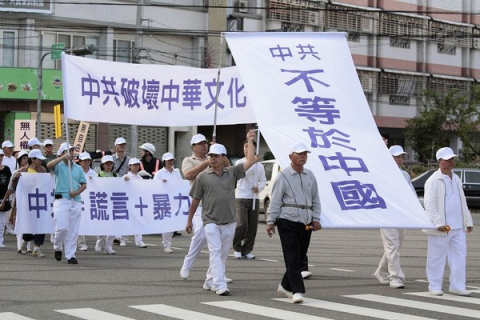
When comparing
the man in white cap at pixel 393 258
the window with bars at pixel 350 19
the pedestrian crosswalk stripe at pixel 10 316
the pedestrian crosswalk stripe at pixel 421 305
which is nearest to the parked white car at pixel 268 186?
the man in white cap at pixel 393 258

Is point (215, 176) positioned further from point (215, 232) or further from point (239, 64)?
point (239, 64)

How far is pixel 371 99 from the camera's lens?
60312mm

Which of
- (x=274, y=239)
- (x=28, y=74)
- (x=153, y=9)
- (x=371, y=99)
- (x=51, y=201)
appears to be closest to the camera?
(x=51, y=201)

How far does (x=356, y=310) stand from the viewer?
11.2 m

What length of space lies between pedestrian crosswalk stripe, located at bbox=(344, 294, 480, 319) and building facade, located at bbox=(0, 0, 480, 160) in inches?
1003

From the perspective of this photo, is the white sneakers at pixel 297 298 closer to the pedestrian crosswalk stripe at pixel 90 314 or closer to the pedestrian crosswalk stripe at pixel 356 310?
the pedestrian crosswalk stripe at pixel 356 310

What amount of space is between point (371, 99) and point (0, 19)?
2477 centimetres

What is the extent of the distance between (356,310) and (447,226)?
2.21 metres

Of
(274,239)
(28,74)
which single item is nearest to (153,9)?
(28,74)

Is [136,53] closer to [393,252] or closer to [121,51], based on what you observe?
[121,51]

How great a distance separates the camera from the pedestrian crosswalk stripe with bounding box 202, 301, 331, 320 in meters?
10.7

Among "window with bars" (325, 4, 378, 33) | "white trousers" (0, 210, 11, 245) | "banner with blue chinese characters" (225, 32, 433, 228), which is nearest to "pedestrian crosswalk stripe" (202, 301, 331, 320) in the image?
"banner with blue chinese characters" (225, 32, 433, 228)

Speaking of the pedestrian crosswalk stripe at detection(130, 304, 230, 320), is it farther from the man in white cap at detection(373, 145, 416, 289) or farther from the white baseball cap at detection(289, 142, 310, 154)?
the man in white cap at detection(373, 145, 416, 289)

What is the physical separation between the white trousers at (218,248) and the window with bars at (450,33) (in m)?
51.2
